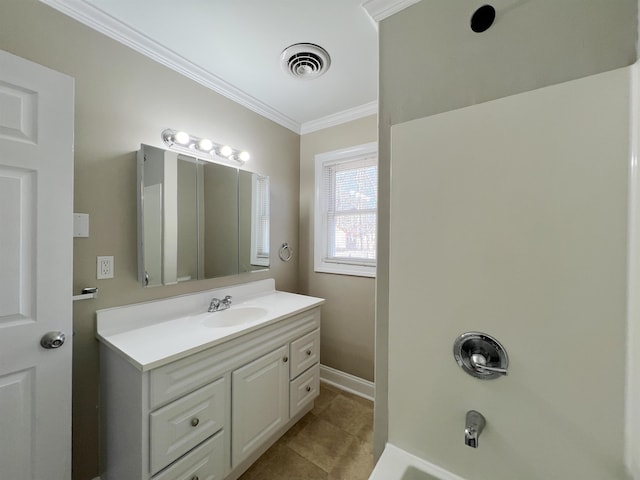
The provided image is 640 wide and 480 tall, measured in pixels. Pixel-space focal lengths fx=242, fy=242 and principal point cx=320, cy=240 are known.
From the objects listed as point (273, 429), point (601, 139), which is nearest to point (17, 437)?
point (273, 429)

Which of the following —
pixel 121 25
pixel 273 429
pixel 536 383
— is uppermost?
pixel 121 25

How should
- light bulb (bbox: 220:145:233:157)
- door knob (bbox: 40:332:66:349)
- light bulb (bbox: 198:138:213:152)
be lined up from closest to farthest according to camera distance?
door knob (bbox: 40:332:66:349)
light bulb (bbox: 198:138:213:152)
light bulb (bbox: 220:145:233:157)

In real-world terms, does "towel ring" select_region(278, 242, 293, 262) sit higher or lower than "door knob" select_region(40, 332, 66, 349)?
higher

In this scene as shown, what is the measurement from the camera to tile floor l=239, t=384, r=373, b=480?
55.3 inches

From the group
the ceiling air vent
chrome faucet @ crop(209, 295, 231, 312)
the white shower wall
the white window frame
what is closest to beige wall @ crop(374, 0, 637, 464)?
the white shower wall

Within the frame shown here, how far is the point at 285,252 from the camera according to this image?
7.66 ft

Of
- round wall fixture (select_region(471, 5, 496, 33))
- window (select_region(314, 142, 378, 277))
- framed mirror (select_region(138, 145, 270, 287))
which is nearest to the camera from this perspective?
round wall fixture (select_region(471, 5, 496, 33))

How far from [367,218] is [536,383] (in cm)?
161

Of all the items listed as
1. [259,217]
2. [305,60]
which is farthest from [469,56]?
[259,217]

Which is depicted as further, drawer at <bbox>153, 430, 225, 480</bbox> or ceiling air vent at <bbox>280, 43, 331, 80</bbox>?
ceiling air vent at <bbox>280, 43, 331, 80</bbox>

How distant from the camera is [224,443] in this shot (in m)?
1.24

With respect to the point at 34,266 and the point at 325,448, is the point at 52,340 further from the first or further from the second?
the point at 325,448

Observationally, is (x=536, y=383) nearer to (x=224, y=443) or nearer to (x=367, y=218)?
(x=224, y=443)

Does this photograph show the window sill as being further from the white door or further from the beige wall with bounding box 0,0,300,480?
→ the white door
